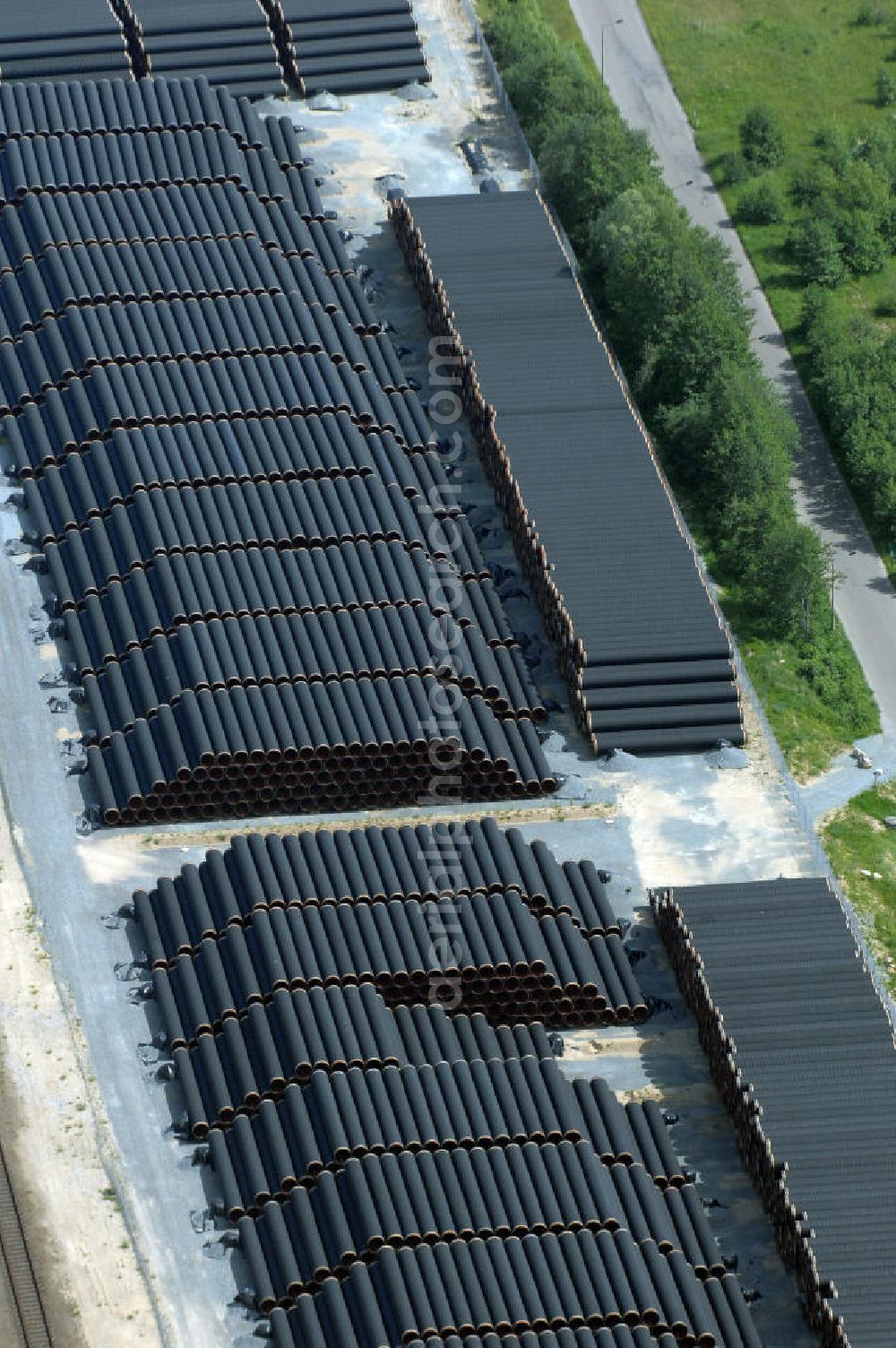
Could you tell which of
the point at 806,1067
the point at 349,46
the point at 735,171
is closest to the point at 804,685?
the point at 806,1067

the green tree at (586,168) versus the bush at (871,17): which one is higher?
the bush at (871,17)

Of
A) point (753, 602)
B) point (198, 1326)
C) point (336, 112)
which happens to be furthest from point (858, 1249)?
point (336, 112)

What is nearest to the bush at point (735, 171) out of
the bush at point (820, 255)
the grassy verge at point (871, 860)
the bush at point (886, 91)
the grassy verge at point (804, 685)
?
the bush at point (820, 255)

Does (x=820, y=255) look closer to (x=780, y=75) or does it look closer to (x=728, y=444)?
(x=780, y=75)

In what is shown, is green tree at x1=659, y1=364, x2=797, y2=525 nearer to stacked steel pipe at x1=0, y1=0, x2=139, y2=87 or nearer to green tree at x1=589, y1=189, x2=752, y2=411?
green tree at x1=589, y1=189, x2=752, y2=411

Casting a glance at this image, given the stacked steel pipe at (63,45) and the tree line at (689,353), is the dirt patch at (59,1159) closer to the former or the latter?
the tree line at (689,353)

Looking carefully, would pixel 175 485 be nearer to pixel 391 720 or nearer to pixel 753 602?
pixel 391 720
